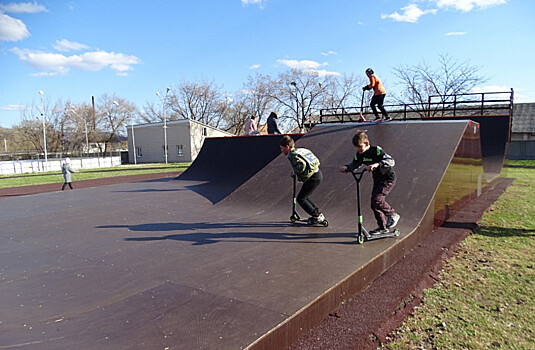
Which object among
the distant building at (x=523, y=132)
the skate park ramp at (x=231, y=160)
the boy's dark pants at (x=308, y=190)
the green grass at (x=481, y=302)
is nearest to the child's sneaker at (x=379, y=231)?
the green grass at (x=481, y=302)

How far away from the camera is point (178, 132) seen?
45.0 m

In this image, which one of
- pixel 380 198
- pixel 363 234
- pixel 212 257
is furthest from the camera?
pixel 380 198

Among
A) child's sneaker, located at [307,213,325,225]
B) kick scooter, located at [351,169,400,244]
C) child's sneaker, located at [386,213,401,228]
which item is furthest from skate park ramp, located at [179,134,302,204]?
kick scooter, located at [351,169,400,244]

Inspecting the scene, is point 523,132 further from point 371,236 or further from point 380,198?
point 371,236

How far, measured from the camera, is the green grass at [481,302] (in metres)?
2.82

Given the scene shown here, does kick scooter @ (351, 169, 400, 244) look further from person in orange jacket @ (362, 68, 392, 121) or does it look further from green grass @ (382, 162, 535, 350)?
person in orange jacket @ (362, 68, 392, 121)

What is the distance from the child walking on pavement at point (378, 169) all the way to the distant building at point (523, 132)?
35770 millimetres

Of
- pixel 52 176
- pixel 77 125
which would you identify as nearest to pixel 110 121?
pixel 77 125

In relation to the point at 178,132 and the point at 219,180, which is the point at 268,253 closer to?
the point at 219,180

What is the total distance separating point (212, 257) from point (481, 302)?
300 centimetres

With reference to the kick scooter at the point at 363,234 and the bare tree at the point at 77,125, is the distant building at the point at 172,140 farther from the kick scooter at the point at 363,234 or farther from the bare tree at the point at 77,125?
the kick scooter at the point at 363,234

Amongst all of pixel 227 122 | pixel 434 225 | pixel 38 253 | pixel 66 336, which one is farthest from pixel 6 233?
pixel 227 122

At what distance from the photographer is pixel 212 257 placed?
13.9 ft

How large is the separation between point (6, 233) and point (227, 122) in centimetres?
5863
